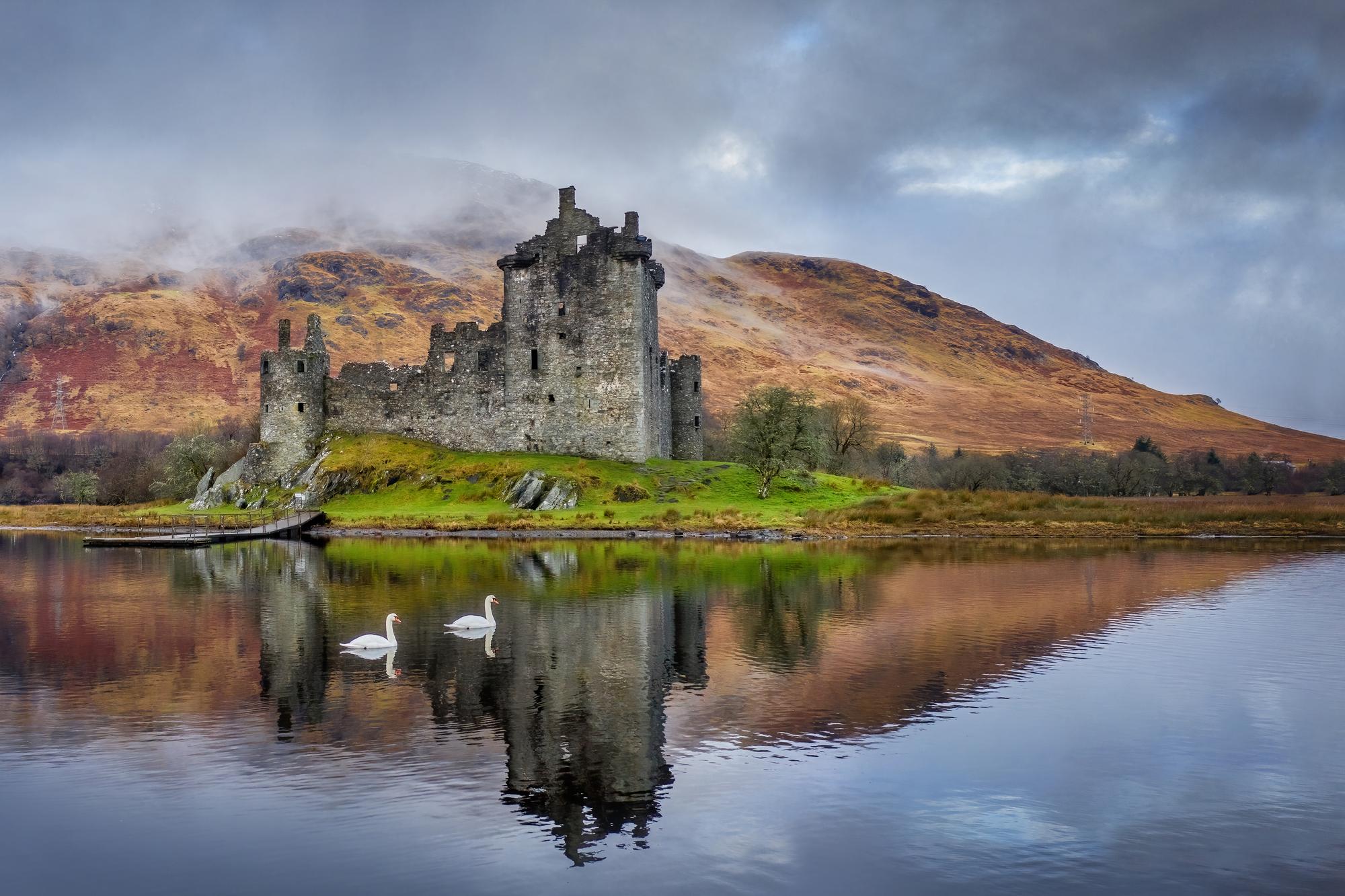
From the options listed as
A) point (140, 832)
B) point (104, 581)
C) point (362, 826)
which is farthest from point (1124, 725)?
point (104, 581)

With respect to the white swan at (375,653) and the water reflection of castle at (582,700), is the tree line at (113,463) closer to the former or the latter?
the water reflection of castle at (582,700)

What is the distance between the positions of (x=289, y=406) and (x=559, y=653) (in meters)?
51.3

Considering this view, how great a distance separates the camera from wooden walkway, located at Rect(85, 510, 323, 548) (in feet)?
168

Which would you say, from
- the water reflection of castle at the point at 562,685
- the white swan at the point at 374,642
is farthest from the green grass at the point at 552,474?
the white swan at the point at 374,642

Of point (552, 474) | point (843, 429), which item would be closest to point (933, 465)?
point (843, 429)

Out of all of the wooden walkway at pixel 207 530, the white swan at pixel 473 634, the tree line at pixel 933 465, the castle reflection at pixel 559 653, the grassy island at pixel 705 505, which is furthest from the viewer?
the tree line at pixel 933 465

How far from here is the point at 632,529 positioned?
51812 mm

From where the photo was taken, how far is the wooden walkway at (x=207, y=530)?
51.2 m

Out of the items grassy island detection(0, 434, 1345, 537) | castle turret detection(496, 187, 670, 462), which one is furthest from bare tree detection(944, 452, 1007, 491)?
castle turret detection(496, 187, 670, 462)

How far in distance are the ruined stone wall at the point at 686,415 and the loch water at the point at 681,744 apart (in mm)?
41947

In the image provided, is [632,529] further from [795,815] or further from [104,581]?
[795,815]

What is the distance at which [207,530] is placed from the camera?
5575 cm

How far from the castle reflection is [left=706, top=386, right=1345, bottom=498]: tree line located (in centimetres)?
2217

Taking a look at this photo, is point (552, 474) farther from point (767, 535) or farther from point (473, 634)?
point (473, 634)
